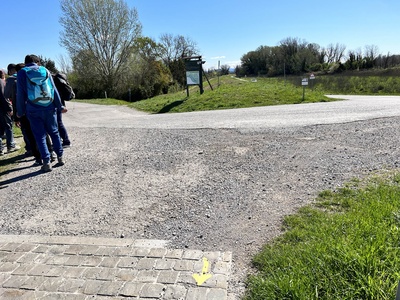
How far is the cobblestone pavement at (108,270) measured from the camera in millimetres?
2363

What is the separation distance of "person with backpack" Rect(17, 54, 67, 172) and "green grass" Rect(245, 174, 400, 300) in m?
4.54

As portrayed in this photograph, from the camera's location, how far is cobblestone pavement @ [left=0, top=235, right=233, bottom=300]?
2.36 metres

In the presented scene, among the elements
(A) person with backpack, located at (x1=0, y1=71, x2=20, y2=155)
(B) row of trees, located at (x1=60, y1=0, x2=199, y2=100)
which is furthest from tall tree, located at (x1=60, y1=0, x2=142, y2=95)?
(A) person with backpack, located at (x1=0, y1=71, x2=20, y2=155)

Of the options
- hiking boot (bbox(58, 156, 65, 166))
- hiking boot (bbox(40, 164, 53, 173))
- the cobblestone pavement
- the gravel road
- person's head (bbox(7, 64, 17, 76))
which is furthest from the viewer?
person's head (bbox(7, 64, 17, 76))

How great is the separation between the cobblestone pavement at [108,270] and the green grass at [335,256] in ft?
1.34

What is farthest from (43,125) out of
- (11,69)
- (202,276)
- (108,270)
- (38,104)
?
(202,276)

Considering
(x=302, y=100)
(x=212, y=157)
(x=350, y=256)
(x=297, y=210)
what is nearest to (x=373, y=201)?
(x=297, y=210)

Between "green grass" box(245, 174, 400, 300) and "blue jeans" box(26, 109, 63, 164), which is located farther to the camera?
"blue jeans" box(26, 109, 63, 164)

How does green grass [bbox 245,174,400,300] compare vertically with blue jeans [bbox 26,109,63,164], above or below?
below

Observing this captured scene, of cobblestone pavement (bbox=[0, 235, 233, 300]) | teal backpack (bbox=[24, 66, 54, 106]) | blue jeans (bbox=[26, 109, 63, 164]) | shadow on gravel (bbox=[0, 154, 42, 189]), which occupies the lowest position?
cobblestone pavement (bbox=[0, 235, 233, 300])

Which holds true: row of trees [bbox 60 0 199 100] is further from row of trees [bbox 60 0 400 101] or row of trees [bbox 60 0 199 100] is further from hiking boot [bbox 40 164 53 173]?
hiking boot [bbox 40 164 53 173]

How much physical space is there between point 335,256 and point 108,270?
6.45ft

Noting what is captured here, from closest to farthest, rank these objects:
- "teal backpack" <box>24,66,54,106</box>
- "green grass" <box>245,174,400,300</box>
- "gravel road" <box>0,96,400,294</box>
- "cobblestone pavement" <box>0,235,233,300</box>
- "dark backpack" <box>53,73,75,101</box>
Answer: "green grass" <box>245,174,400,300</box> < "cobblestone pavement" <box>0,235,233,300</box> < "gravel road" <box>0,96,400,294</box> < "teal backpack" <box>24,66,54,106</box> < "dark backpack" <box>53,73,75,101</box>

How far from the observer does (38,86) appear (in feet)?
16.7
